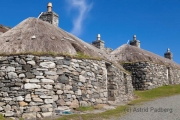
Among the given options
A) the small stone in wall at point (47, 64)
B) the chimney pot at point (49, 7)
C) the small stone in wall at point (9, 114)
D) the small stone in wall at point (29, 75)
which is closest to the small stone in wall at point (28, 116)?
the small stone in wall at point (9, 114)

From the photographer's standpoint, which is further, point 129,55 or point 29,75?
point 129,55

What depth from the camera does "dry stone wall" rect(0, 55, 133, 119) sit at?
32.9ft

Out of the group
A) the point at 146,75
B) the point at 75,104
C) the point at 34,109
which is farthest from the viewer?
the point at 146,75

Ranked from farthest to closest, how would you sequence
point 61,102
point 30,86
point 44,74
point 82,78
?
point 82,78 < point 61,102 < point 44,74 < point 30,86

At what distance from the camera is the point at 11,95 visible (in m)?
10.1

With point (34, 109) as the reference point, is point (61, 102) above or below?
above

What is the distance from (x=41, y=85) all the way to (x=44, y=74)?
52cm

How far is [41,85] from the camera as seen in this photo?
1038 cm

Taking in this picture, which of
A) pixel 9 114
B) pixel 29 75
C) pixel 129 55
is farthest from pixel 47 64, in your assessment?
pixel 129 55

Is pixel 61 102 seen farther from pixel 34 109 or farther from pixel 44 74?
pixel 44 74

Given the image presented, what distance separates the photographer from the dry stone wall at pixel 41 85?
10039mm

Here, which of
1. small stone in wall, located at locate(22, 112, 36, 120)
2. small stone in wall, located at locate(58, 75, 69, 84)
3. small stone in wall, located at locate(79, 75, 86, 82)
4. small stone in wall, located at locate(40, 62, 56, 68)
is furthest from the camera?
small stone in wall, located at locate(79, 75, 86, 82)

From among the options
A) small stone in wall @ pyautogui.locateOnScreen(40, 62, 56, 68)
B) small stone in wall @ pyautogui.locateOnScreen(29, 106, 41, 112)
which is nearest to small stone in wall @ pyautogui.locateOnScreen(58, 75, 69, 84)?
small stone in wall @ pyautogui.locateOnScreen(40, 62, 56, 68)

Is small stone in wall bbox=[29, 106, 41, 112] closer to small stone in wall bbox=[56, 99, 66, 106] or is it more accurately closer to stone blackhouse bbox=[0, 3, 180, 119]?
stone blackhouse bbox=[0, 3, 180, 119]
